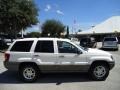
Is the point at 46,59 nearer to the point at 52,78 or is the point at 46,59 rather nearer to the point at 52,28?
the point at 52,78

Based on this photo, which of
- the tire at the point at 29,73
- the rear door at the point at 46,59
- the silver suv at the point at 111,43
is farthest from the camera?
the silver suv at the point at 111,43

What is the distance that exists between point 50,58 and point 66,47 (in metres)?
0.85

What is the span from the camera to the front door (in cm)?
1067

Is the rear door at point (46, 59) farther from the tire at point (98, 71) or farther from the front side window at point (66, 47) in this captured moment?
the tire at point (98, 71)

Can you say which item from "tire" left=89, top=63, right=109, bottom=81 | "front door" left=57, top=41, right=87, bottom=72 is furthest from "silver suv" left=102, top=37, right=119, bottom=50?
"front door" left=57, top=41, right=87, bottom=72

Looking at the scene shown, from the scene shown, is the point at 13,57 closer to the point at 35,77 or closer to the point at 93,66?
the point at 35,77

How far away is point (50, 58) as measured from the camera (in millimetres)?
10664

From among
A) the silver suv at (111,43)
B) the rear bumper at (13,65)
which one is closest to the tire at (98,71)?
the rear bumper at (13,65)

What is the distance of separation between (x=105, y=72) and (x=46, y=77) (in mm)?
2732

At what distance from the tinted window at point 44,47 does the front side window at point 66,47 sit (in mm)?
342

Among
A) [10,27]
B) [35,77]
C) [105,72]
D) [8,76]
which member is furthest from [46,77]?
[10,27]

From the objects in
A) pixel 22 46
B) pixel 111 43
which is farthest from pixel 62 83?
pixel 111 43

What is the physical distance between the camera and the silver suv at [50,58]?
10672mm

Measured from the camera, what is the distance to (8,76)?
12.2 meters
